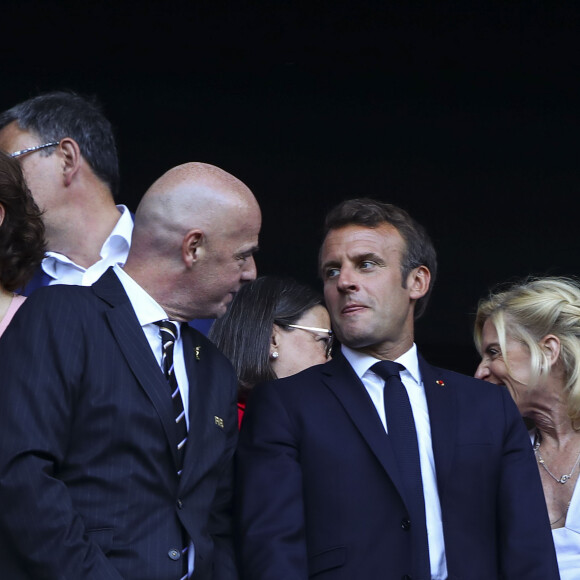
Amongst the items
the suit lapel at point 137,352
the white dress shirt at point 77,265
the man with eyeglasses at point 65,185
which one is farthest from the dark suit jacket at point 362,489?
the man with eyeglasses at point 65,185

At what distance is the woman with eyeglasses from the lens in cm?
359

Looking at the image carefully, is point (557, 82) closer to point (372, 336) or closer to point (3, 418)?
point (372, 336)

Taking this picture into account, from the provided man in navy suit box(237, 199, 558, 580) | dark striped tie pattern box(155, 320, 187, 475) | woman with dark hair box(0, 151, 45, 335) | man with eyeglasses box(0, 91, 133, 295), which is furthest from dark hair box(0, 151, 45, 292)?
man with eyeglasses box(0, 91, 133, 295)

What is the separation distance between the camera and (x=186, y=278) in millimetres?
2682

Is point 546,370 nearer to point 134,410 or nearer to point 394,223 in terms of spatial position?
point 394,223

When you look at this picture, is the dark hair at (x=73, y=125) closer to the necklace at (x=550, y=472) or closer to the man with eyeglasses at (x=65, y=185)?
the man with eyeglasses at (x=65, y=185)

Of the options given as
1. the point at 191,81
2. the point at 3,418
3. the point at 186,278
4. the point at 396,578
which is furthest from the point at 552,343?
the point at 191,81

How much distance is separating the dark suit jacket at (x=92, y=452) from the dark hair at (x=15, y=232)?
0.28 metres

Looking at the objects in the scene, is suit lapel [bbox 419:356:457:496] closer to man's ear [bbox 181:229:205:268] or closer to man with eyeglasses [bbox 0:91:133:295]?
man's ear [bbox 181:229:205:268]

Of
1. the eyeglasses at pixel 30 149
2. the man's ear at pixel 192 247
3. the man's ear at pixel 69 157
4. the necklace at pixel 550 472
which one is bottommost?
the necklace at pixel 550 472

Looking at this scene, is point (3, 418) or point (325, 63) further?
point (325, 63)

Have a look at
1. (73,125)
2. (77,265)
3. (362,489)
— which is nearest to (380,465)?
(362,489)

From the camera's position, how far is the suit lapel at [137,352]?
8.21 feet

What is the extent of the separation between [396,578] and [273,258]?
10.0ft
